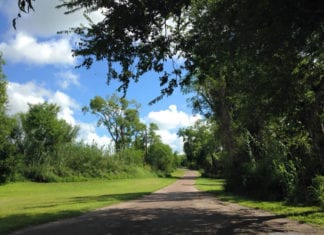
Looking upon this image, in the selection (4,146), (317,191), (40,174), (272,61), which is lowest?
(317,191)

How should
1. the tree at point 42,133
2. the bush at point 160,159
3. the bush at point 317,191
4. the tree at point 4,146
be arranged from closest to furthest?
the bush at point 317,191 → the tree at point 4,146 → the tree at point 42,133 → the bush at point 160,159

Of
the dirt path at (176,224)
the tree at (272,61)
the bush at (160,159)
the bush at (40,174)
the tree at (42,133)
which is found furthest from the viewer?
the bush at (160,159)

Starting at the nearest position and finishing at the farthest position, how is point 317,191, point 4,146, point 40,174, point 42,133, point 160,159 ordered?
point 317,191, point 4,146, point 40,174, point 42,133, point 160,159

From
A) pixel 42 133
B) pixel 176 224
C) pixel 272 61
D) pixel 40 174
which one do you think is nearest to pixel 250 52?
pixel 272 61

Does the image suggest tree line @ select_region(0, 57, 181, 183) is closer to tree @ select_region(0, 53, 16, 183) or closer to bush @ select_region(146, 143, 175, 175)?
tree @ select_region(0, 53, 16, 183)

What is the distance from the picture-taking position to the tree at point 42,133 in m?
56.2

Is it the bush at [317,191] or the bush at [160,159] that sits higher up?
the bush at [160,159]

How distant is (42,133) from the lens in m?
60.4

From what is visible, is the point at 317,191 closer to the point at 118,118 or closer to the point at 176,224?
the point at 176,224

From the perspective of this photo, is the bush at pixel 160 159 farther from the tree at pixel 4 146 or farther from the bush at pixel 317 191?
the bush at pixel 317 191

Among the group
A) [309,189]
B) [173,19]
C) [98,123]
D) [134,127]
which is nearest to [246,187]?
[309,189]

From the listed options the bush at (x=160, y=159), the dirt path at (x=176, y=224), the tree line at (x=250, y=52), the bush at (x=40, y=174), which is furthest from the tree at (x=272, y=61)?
the bush at (x=160, y=159)

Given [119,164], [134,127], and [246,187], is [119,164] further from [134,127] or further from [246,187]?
[246,187]

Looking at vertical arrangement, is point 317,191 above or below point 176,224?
above
